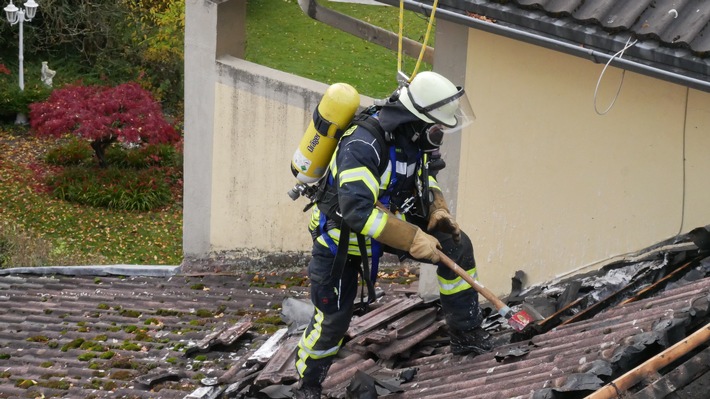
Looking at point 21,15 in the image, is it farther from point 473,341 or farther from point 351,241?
point 473,341

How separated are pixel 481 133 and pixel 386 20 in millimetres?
17608

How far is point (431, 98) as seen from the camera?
17.4ft

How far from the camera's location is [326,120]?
552 cm

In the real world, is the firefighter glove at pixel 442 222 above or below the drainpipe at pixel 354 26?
below

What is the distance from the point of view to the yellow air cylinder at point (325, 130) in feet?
18.0

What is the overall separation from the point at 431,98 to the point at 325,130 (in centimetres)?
62

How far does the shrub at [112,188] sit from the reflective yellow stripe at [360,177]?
1283 cm

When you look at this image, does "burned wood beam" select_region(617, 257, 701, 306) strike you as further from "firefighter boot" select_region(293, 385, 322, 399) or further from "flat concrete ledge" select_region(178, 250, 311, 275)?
"flat concrete ledge" select_region(178, 250, 311, 275)

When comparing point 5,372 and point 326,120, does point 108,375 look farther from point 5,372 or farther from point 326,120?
point 326,120

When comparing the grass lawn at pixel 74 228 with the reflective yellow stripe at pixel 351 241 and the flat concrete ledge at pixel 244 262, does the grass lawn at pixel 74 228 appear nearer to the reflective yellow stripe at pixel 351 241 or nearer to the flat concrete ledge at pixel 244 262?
the flat concrete ledge at pixel 244 262

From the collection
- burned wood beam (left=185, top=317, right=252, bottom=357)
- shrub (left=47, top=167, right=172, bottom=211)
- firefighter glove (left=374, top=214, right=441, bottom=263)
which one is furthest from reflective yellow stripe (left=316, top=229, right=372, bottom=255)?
shrub (left=47, top=167, right=172, bottom=211)

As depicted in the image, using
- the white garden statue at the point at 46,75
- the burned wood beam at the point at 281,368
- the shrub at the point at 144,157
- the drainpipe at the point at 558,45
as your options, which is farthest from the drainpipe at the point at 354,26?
the white garden statue at the point at 46,75

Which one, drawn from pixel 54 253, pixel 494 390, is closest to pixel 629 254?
pixel 494 390

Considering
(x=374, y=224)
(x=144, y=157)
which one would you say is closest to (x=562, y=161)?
(x=374, y=224)
